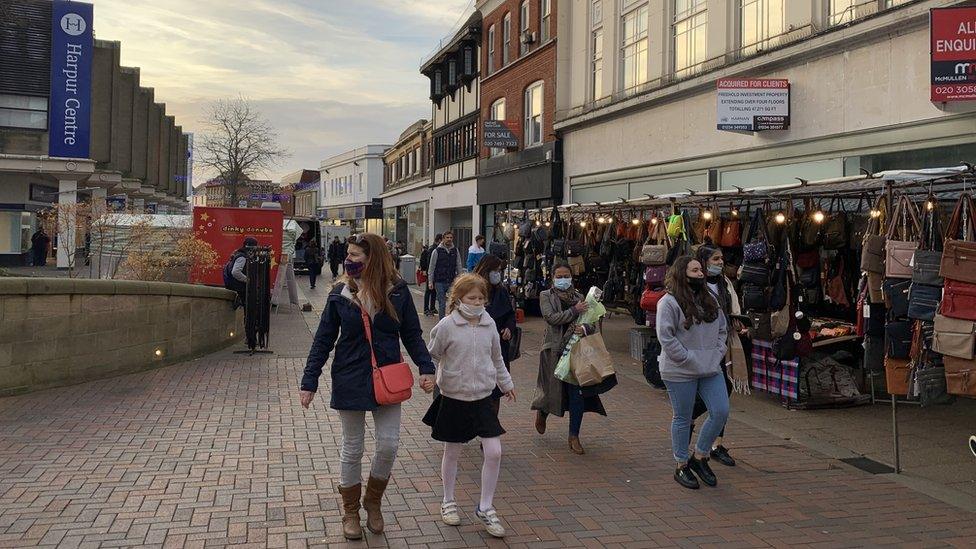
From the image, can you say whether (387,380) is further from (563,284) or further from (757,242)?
(757,242)

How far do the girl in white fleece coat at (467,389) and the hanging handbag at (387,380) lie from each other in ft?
1.16

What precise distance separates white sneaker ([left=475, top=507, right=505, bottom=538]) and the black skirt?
45 centimetres

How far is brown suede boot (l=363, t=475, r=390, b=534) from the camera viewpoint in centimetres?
470

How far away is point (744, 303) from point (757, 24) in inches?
335

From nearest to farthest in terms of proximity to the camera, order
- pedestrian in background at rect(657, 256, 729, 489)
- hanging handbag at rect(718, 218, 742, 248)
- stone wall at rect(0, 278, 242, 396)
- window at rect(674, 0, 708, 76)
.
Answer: pedestrian in background at rect(657, 256, 729, 489) → stone wall at rect(0, 278, 242, 396) → hanging handbag at rect(718, 218, 742, 248) → window at rect(674, 0, 708, 76)

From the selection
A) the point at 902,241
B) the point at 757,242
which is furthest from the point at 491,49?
the point at 902,241

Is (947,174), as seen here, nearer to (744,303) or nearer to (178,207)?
(744,303)

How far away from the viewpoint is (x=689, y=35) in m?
17.1

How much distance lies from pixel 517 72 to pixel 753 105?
13.2m

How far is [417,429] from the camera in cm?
743

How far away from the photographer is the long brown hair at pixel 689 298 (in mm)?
5590

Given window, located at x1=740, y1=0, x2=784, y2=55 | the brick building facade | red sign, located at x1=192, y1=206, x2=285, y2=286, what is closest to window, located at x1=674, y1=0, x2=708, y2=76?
window, located at x1=740, y1=0, x2=784, y2=55

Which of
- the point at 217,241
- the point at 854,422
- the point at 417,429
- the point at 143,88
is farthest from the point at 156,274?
the point at 143,88

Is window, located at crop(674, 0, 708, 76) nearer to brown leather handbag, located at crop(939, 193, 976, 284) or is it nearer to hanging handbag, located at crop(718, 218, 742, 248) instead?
hanging handbag, located at crop(718, 218, 742, 248)
